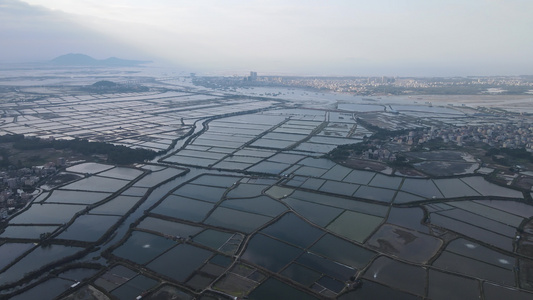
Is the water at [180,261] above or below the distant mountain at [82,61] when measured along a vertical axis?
below

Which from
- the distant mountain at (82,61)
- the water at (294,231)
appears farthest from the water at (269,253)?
the distant mountain at (82,61)

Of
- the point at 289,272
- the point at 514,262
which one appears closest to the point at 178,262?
the point at 289,272

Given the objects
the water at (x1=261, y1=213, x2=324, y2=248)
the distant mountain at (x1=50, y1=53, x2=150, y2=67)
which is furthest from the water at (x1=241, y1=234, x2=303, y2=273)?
the distant mountain at (x1=50, y1=53, x2=150, y2=67)

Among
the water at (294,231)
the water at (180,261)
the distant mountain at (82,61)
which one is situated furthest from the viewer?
the distant mountain at (82,61)

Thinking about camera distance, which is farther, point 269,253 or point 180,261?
point 269,253

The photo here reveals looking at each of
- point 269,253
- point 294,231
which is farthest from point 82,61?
point 269,253

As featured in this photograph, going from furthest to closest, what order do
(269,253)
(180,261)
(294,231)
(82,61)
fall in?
(82,61) → (294,231) → (269,253) → (180,261)

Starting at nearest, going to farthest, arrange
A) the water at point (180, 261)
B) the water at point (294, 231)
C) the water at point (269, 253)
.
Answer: the water at point (180, 261) → the water at point (269, 253) → the water at point (294, 231)

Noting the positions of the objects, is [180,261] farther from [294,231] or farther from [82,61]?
[82,61]

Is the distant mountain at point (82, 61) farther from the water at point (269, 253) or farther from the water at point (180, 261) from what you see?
the water at point (269, 253)

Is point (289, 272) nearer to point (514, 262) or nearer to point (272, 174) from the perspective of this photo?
point (514, 262)

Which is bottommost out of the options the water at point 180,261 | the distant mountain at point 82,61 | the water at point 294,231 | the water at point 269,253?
the water at point 180,261
